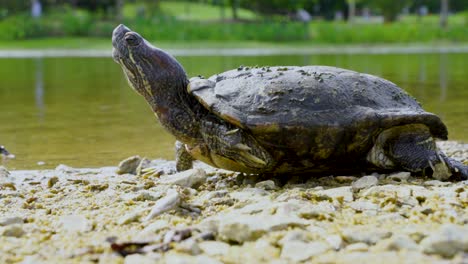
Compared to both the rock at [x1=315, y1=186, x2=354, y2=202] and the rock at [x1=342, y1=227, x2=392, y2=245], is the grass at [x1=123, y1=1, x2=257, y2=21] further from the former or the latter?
the rock at [x1=342, y1=227, x2=392, y2=245]

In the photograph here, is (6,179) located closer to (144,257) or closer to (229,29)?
(144,257)

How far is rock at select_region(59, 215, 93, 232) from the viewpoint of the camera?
3.03m

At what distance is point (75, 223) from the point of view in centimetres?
311

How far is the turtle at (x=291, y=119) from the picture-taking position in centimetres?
394

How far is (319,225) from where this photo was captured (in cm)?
284

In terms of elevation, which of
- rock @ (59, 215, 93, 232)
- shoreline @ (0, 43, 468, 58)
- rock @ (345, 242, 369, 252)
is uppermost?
rock @ (345, 242, 369, 252)

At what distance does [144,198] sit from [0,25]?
114 feet

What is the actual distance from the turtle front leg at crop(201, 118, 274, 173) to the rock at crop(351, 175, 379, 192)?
19.7 inches

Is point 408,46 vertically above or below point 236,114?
below

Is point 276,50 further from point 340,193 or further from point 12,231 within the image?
point 12,231

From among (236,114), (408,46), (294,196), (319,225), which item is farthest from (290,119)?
(408,46)

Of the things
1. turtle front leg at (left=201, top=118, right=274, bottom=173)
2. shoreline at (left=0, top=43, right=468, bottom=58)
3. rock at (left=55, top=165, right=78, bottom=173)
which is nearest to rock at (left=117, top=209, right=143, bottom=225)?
turtle front leg at (left=201, top=118, right=274, bottom=173)

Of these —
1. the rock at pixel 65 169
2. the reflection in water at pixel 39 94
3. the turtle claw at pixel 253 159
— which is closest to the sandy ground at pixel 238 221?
the turtle claw at pixel 253 159

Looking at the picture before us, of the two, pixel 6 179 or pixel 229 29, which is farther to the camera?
pixel 229 29
